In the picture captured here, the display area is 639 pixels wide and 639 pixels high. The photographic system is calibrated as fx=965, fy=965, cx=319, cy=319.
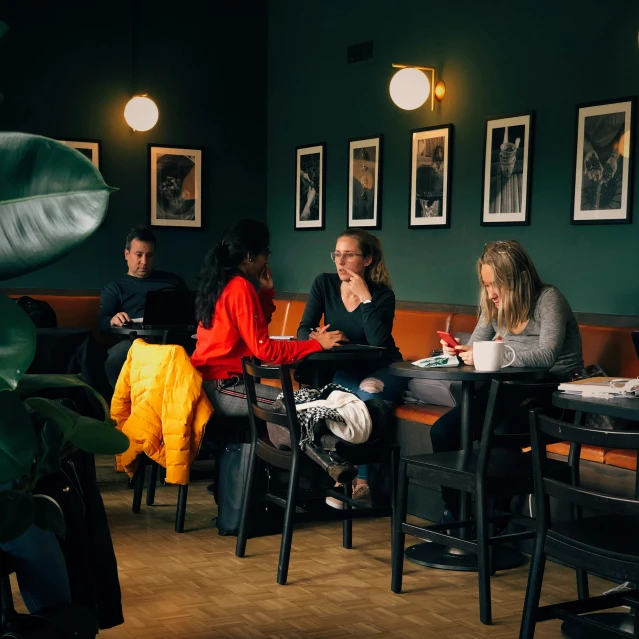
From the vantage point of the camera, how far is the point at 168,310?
19.9 feet

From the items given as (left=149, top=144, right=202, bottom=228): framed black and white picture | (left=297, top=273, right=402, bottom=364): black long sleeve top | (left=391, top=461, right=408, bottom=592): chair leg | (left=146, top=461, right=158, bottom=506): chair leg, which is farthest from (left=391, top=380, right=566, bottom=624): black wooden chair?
(left=149, top=144, right=202, bottom=228): framed black and white picture

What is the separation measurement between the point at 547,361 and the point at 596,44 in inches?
92.0

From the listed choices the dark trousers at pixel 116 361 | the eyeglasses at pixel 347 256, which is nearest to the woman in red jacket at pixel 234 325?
the eyeglasses at pixel 347 256

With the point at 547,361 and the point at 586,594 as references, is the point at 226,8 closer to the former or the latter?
the point at 547,361

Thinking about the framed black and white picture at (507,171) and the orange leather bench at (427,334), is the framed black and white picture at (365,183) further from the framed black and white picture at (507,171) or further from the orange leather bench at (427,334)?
the framed black and white picture at (507,171)

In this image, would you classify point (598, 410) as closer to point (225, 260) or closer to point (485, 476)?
point (485, 476)

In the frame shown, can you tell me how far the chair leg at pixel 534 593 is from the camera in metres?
2.71

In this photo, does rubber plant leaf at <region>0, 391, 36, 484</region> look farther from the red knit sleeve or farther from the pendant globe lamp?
the pendant globe lamp

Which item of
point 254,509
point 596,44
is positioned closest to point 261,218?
point 596,44

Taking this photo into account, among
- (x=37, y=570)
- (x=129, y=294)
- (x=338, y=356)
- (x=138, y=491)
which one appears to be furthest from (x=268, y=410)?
(x=129, y=294)

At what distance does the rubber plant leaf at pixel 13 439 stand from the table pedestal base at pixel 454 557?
305cm

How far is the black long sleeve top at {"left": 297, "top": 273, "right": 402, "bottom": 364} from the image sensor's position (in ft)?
16.0

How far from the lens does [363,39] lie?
737 cm

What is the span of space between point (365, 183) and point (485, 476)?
14.0ft
